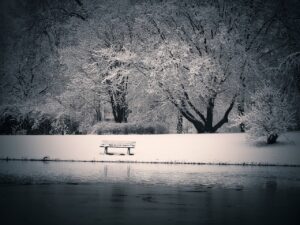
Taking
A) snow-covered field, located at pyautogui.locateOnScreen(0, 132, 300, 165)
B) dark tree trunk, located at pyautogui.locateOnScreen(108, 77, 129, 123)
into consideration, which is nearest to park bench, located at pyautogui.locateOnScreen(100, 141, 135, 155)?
snow-covered field, located at pyautogui.locateOnScreen(0, 132, 300, 165)

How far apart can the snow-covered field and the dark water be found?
7.36 meters

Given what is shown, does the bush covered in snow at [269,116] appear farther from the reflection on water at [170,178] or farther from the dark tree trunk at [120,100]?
the dark tree trunk at [120,100]

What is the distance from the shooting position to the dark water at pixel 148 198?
34.9ft

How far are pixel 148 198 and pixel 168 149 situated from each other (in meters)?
16.1

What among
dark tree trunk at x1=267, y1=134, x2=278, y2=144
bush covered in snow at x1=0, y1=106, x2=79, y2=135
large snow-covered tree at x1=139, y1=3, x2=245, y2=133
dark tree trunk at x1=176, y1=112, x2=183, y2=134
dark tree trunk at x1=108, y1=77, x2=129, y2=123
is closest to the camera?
dark tree trunk at x1=267, y1=134, x2=278, y2=144

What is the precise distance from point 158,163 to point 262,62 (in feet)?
32.5

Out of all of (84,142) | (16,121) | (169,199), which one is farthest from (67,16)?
(169,199)

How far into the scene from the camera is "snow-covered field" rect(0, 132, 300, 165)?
2792 centimetres

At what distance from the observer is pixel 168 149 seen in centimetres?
2977

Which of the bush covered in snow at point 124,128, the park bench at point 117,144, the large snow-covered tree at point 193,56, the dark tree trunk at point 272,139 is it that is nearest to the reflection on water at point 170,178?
the dark tree trunk at point 272,139

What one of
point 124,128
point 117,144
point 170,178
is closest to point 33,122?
point 124,128

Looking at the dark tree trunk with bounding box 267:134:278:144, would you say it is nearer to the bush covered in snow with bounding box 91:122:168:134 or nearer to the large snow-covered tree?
the large snow-covered tree

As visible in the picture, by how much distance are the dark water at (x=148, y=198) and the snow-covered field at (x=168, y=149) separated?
7357 mm

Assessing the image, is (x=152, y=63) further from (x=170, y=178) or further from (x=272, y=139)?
(x=170, y=178)
